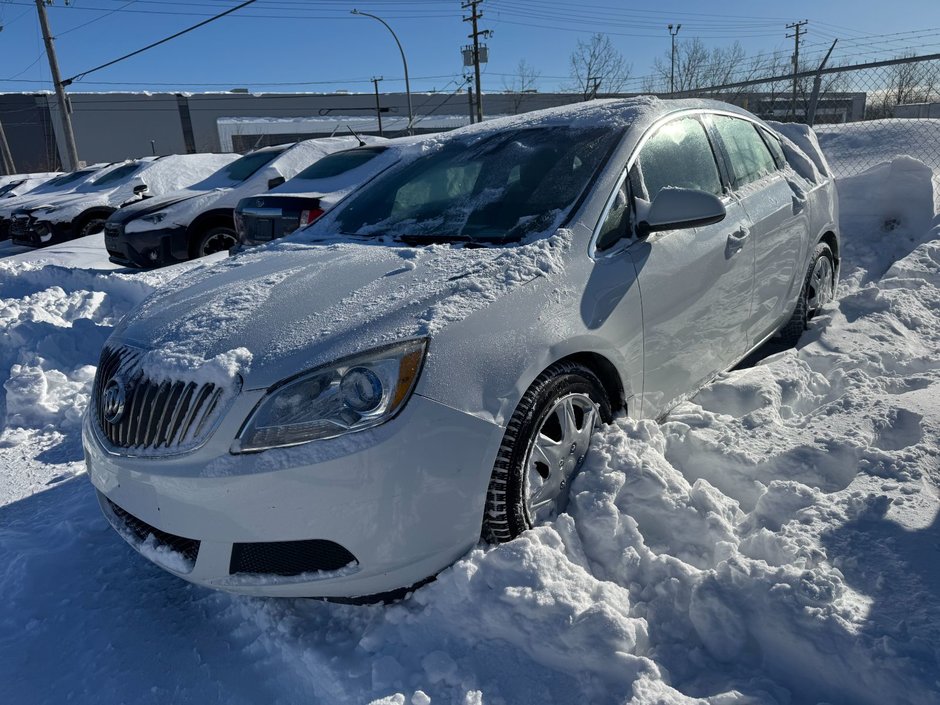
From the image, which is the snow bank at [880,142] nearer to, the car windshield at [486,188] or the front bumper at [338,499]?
the car windshield at [486,188]

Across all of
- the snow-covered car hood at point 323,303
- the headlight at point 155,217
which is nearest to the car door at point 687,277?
the snow-covered car hood at point 323,303

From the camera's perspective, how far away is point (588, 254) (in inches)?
101

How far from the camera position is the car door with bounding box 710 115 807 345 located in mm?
3584


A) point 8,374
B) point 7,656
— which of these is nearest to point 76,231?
point 8,374

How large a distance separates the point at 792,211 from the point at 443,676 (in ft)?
10.9

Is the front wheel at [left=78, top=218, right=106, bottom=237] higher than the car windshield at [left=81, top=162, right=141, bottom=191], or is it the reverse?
the car windshield at [left=81, top=162, right=141, bottom=191]

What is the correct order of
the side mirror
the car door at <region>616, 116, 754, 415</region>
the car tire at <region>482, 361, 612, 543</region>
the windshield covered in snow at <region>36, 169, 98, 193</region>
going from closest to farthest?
the car tire at <region>482, 361, 612, 543</region> → the side mirror → the car door at <region>616, 116, 754, 415</region> → the windshield covered in snow at <region>36, 169, 98, 193</region>

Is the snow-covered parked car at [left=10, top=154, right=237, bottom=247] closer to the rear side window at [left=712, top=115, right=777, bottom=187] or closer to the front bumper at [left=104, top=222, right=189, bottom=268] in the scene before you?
the front bumper at [left=104, top=222, right=189, bottom=268]

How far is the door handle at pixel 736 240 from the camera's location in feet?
10.7

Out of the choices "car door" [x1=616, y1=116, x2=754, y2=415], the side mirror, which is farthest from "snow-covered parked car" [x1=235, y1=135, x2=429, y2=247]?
the side mirror

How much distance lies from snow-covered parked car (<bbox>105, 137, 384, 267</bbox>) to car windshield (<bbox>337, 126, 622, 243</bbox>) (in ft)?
17.8

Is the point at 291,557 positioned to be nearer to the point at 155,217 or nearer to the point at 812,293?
the point at 812,293

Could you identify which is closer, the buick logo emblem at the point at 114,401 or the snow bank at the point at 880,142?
the buick logo emblem at the point at 114,401

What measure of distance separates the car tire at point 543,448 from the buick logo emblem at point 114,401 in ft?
3.99
